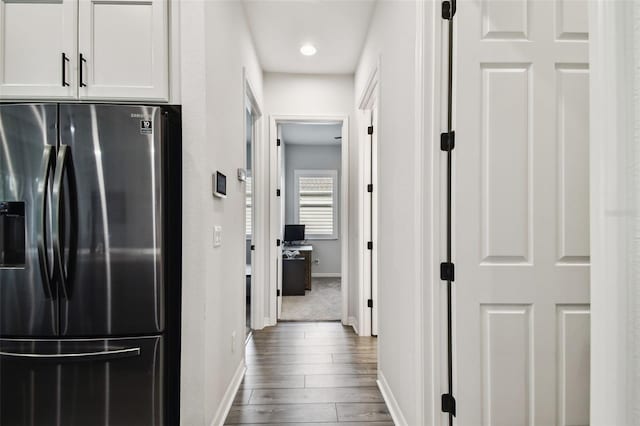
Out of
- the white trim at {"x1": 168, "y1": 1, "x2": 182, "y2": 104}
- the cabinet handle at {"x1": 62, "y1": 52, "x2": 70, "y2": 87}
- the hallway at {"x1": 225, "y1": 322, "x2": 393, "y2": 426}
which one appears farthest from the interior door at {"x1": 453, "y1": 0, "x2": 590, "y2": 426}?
the cabinet handle at {"x1": 62, "y1": 52, "x2": 70, "y2": 87}

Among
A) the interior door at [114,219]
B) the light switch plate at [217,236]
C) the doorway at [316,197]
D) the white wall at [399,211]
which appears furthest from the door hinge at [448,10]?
the doorway at [316,197]

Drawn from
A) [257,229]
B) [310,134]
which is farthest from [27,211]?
[310,134]

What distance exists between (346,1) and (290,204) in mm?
5058

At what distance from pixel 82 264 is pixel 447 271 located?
5.47 feet

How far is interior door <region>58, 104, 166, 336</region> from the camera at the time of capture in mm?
1522

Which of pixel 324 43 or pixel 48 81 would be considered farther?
pixel 324 43

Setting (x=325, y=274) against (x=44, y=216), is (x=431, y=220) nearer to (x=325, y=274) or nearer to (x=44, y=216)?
(x=44, y=216)

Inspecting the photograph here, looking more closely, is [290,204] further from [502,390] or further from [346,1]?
[502,390]

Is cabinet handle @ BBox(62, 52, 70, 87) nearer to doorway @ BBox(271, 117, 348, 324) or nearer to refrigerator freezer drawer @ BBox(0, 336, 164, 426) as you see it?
refrigerator freezer drawer @ BBox(0, 336, 164, 426)

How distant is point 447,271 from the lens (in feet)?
5.10

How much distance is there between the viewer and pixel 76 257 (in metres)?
1.52

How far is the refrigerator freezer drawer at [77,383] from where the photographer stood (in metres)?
1.51

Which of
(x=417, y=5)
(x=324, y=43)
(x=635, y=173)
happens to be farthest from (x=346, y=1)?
(x=635, y=173)

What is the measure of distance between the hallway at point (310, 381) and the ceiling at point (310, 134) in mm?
3529
